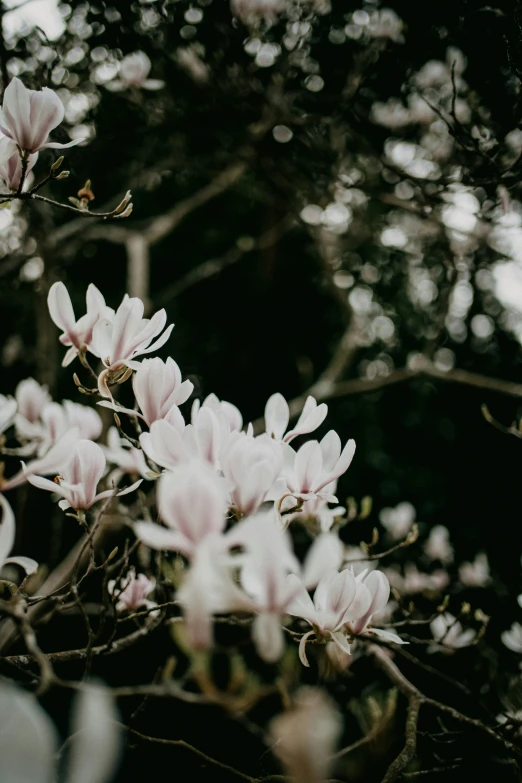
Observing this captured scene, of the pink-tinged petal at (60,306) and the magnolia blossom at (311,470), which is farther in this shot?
the pink-tinged petal at (60,306)

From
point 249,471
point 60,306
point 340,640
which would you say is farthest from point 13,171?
point 340,640

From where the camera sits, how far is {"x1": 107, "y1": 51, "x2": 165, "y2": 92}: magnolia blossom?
8.94ft

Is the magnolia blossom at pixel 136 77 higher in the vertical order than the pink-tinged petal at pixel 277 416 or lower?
higher

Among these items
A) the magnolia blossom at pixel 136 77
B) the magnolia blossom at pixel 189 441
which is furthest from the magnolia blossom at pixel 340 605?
the magnolia blossom at pixel 136 77

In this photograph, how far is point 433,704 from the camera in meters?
1.21

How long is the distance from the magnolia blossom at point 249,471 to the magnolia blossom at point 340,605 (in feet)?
0.49

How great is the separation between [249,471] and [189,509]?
19 centimetres

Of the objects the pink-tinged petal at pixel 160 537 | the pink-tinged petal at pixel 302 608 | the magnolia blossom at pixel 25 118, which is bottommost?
the pink-tinged petal at pixel 302 608

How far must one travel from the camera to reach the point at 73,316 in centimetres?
109

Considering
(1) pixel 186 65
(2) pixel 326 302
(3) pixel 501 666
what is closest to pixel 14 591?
(3) pixel 501 666

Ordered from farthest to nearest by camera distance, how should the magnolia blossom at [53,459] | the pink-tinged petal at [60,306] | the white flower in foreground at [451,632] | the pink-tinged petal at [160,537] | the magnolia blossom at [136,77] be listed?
the magnolia blossom at [136,77] < the white flower in foreground at [451,632] < the pink-tinged petal at [60,306] < the magnolia blossom at [53,459] < the pink-tinged petal at [160,537]

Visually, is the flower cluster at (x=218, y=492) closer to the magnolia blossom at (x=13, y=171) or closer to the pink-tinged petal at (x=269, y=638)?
the pink-tinged petal at (x=269, y=638)

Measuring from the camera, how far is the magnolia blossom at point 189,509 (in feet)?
1.95

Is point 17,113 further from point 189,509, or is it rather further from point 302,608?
point 302,608
